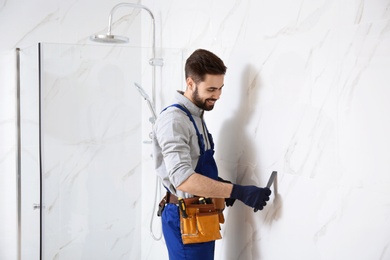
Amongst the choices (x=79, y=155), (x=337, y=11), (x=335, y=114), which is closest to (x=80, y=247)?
(x=79, y=155)

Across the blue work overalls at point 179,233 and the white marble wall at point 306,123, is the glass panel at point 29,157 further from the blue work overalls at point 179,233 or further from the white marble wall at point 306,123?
the white marble wall at point 306,123

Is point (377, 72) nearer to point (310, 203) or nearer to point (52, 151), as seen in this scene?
point (310, 203)

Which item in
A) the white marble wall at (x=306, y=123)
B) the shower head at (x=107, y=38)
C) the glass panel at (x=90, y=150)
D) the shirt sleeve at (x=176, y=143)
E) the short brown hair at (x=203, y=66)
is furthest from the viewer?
the glass panel at (x=90, y=150)

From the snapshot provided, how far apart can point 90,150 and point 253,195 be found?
3.47 feet

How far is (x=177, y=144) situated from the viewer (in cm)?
170

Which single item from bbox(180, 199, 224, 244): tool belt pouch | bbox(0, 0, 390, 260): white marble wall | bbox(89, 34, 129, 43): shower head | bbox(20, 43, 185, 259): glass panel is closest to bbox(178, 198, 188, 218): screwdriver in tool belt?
bbox(180, 199, 224, 244): tool belt pouch

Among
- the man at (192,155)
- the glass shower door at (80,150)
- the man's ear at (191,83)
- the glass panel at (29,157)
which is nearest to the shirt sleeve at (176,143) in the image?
the man at (192,155)

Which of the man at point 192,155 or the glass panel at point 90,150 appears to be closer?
the man at point 192,155

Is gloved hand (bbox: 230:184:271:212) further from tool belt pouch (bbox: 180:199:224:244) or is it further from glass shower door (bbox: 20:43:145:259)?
glass shower door (bbox: 20:43:145:259)

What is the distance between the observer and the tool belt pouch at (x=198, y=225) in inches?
70.0

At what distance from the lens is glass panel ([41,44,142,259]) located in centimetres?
227

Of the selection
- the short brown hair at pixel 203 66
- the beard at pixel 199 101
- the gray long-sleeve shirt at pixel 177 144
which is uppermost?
the short brown hair at pixel 203 66

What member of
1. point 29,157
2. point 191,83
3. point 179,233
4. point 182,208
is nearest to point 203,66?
point 191,83

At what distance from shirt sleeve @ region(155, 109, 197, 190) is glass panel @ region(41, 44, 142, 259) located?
69cm
